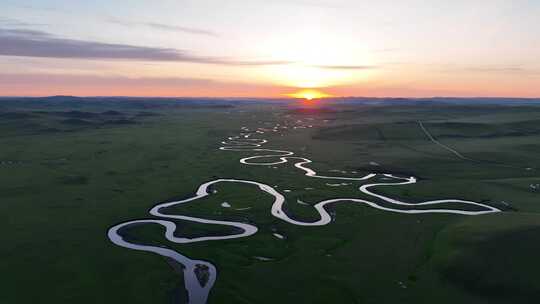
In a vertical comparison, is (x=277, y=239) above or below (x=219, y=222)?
above

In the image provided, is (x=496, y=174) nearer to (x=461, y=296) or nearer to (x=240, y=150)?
(x=461, y=296)

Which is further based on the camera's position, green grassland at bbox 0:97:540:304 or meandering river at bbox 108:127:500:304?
meandering river at bbox 108:127:500:304

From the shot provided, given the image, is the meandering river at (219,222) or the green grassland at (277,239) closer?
the green grassland at (277,239)

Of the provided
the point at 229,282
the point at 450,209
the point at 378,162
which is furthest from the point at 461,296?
the point at 378,162

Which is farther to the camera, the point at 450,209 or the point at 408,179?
the point at 408,179

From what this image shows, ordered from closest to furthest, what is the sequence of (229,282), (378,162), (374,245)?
1. (229,282)
2. (374,245)
3. (378,162)

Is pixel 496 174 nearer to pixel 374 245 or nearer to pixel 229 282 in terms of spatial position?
pixel 374 245

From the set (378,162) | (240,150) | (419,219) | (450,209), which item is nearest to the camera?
(419,219)

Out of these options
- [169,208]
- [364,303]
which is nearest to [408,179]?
[169,208]

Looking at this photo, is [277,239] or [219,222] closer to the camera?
[277,239]
